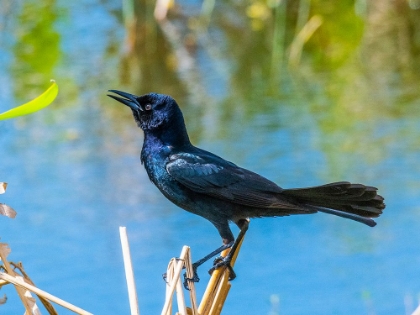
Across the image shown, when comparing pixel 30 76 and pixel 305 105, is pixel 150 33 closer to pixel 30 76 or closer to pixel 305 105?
pixel 30 76

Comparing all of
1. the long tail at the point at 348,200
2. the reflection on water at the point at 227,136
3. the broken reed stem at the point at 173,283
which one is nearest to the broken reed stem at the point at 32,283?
the broken reed stem at the point at 173,283

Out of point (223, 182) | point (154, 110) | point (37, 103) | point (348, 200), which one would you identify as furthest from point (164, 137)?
point (37, 103)

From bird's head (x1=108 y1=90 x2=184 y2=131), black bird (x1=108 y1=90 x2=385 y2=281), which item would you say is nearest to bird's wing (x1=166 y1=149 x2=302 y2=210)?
black bird (x1=108 y1=90 x2=385 y2=281)

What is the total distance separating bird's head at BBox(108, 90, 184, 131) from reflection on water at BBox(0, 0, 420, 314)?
4.27 feet

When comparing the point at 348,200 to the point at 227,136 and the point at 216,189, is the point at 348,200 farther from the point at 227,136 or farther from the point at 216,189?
the point at 227,136

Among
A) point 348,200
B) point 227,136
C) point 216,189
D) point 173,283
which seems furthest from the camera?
point 227,136

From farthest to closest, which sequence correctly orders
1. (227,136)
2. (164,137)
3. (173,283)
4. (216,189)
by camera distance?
(227,136) < (164,137) < (216,189) < (173,283)

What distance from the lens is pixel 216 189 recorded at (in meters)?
3.08

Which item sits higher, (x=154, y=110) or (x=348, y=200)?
(x=154, y=110)

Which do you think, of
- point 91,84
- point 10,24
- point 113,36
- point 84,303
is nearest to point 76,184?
point 84,303

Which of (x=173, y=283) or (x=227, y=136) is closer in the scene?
(x=173, y=283)

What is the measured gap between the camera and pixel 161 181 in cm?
304

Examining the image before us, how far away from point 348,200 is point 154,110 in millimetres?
801

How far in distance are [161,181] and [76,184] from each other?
2.72 metres
